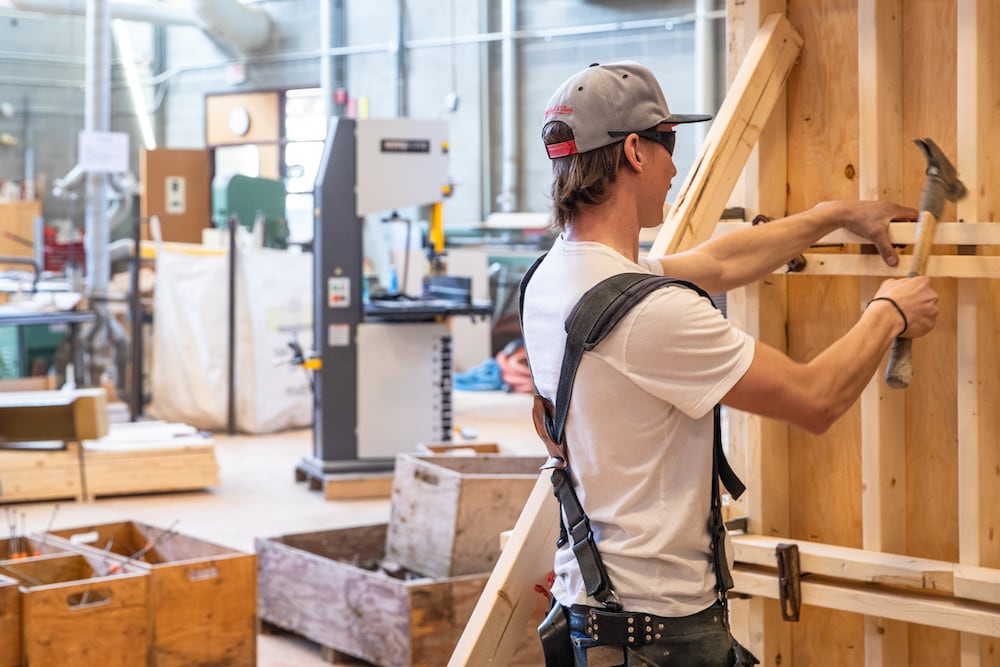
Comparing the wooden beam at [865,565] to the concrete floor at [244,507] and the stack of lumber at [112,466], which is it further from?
the stack of lumber at [112,466]

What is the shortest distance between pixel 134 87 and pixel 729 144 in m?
12.9

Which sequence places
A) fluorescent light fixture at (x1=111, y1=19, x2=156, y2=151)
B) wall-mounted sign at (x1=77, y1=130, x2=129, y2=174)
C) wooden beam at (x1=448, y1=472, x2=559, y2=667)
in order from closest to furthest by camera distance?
wooden beam at (x1=448, y1=472, x2=559, y2=667) → wall-mounted sign at (x1=77, y1=130, x2=129, y2=174) → fluorescent light fixture at (x1=111, y1=19, x2=156, y2=151)

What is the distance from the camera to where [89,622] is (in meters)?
3.21

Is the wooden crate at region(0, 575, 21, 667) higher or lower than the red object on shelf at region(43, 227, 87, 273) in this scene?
lower

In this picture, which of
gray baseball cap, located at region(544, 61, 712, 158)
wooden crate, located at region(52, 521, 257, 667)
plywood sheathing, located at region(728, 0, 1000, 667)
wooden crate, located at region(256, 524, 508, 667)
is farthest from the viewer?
wooden crate, located at region(256, 524, 508, 667)

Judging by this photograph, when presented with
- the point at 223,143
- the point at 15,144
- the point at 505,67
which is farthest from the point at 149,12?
the point at 505,67

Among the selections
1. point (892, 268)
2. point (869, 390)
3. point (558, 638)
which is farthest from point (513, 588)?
point (892, 268)

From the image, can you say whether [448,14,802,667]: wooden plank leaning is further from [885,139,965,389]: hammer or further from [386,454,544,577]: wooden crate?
[386,454,544,577]: wooden crate

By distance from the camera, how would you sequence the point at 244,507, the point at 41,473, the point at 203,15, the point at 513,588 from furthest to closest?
the point at 203,15 → the point at 41,473 → the point at 244,507 → the point at 513,588

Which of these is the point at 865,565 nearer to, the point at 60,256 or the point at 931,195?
the point at 931,195

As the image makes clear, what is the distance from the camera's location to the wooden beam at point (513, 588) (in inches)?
76.4

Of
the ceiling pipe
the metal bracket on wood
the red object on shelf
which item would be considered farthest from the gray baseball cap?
the ceiling pipe

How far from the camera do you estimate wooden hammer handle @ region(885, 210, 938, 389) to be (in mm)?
1839

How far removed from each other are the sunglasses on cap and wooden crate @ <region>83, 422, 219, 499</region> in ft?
16.3
